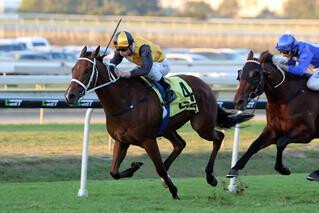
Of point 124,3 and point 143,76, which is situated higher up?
point 143,76

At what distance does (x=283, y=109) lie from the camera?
10047 millimetres

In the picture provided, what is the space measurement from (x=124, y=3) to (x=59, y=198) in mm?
111614

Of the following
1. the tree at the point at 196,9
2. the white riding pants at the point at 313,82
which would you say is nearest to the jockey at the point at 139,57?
the white riding pants at the point at 313,82

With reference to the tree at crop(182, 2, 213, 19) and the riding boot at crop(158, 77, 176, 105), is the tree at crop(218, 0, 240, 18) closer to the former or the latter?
the tree at crop(182, 2, 213, 19)

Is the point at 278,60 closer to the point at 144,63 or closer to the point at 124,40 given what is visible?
the point at 144,63

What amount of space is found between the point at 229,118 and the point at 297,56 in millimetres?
1326

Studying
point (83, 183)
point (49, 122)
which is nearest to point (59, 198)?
point (83, 183)

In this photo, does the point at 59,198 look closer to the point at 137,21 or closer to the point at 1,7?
the point at 137,21

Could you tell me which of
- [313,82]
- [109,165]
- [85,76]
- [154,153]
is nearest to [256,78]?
[313,82]

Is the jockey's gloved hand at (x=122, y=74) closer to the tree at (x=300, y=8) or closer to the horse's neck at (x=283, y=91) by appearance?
the horse's neck at (x=283, y=91)

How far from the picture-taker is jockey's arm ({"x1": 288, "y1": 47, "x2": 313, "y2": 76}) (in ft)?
33.0

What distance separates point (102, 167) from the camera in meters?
13.1

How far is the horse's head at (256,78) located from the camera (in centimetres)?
957

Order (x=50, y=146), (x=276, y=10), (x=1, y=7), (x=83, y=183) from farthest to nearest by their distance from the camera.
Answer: (x=276, y=10) → (x=1, y=7) → (x=50, y=146) → (x=83, y=183)
